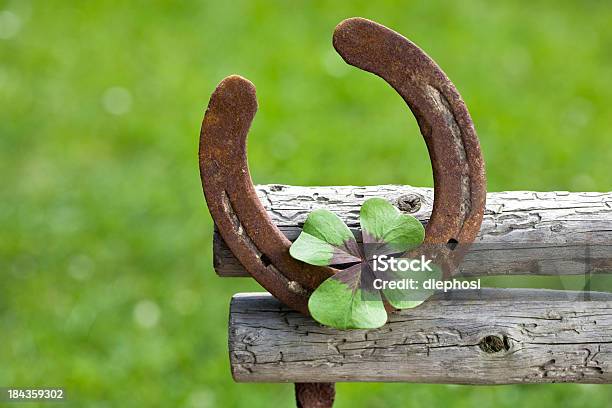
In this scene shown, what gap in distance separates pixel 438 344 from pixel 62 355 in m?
1.74

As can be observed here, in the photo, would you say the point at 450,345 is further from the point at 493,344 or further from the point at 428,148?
the point at 428,148

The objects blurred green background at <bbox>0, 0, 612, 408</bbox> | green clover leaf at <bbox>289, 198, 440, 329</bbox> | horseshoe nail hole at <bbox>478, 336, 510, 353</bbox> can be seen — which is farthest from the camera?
blurred green background at <bbox>0, 0, 612, 408</bbox>

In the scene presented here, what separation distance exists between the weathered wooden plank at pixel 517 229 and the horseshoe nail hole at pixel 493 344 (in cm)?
12

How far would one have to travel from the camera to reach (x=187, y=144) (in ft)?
12.0

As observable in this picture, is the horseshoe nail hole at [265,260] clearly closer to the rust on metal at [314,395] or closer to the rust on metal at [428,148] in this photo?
the rust on metal at [428,148]

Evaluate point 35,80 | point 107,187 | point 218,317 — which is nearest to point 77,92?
point 35,80

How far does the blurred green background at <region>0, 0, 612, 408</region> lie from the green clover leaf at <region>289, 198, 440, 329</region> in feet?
4.63

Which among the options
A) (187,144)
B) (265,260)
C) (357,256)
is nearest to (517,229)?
(357,256)

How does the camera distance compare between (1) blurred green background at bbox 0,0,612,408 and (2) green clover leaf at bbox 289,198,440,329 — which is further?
(1) blurred green background at bbox 0,0,612,408

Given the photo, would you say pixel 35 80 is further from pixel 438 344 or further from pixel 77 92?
pixel 438 344

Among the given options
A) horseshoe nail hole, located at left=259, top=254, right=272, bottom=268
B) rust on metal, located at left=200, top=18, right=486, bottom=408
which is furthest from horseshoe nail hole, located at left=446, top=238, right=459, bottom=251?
horseshoe nail hole, located at left=259, top=254, right=272, bottom=268

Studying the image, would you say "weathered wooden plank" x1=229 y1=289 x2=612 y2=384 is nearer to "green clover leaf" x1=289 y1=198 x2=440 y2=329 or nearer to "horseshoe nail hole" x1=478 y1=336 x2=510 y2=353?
"horseshoe nail hole" x1=478 y1=336 x2=510 y2=353

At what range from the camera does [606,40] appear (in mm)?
4387

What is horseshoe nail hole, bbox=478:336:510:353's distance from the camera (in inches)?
57.1
